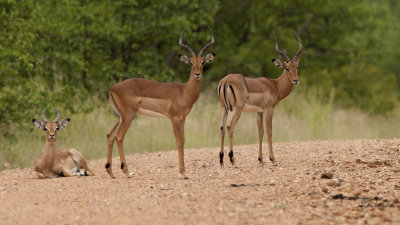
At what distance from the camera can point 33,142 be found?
15125mm

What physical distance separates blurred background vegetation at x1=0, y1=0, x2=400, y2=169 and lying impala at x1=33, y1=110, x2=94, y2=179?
3243 mm

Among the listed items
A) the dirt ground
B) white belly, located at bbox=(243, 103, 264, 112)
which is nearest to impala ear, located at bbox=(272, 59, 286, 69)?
white belly, located at bbox=(243, 103, 264, 112)

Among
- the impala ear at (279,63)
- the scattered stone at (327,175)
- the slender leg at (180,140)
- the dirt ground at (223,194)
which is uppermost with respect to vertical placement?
the impala ear at (279,63)

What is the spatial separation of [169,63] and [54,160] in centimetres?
1504

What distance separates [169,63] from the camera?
2505cm

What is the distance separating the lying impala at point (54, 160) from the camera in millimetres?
10211

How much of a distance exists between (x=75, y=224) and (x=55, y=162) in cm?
439

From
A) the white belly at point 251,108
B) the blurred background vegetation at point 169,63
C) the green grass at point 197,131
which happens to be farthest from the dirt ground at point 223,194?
the blurred background vegetation at point 169,63

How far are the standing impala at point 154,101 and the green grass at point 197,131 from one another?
4956 mm

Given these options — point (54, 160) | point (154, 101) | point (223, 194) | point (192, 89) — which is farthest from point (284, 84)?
point (54, 160)

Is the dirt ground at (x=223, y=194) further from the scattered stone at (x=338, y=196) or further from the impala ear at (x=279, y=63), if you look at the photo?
the impala ear at (x=279, y=63)

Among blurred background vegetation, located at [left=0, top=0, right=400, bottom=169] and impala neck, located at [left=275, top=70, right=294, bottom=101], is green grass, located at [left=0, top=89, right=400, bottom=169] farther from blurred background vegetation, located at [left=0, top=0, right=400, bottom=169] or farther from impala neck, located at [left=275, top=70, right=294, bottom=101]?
impala neck, located at [left=275, top=70, right=294, bottom=101]

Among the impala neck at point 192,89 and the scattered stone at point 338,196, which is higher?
the impala neck at point 192,89

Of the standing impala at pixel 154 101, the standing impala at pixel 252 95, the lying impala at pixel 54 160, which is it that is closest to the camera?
the standing impala at pixel 154 101
